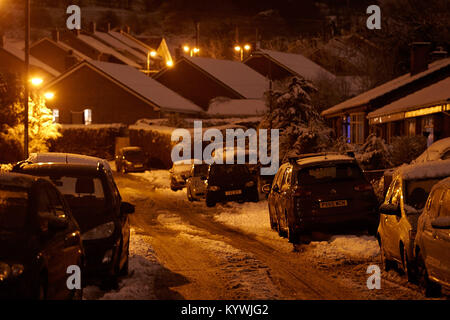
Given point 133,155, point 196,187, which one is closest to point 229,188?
point 196,187

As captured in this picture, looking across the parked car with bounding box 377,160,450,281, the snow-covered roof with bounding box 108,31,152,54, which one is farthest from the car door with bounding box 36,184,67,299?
the snow-covered roof with bounding box 108,31,152,54

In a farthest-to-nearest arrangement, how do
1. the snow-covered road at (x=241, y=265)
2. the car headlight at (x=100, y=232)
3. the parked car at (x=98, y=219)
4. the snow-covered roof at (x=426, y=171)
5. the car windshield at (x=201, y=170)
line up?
the car windshield at (x=201, y=170), the snow-covered roof at (x=426, y=171), the car headlight at (x=100, y=232), the parked car at (x=98, y=219), the snow-covered road at (x=241, y=265)

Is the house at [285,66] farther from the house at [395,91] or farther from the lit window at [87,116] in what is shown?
the house at [395,91]

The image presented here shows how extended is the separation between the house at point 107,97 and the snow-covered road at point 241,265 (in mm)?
43201

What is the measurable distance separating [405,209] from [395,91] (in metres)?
27.8

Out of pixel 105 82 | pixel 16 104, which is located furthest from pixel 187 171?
pixel 105 82

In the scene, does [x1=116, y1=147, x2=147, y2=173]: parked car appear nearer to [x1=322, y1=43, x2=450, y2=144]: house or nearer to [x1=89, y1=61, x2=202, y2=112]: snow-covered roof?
[x1=322, y1=43, x2=450, y2=144]: house

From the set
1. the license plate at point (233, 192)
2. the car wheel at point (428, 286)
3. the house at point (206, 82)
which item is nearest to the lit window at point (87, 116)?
the house at point (206, 82)

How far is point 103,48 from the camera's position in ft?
337

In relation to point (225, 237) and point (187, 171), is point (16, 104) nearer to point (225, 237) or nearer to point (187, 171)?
point (187, 171)

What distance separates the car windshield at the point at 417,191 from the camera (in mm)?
12500

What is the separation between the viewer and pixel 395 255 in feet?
40.8
